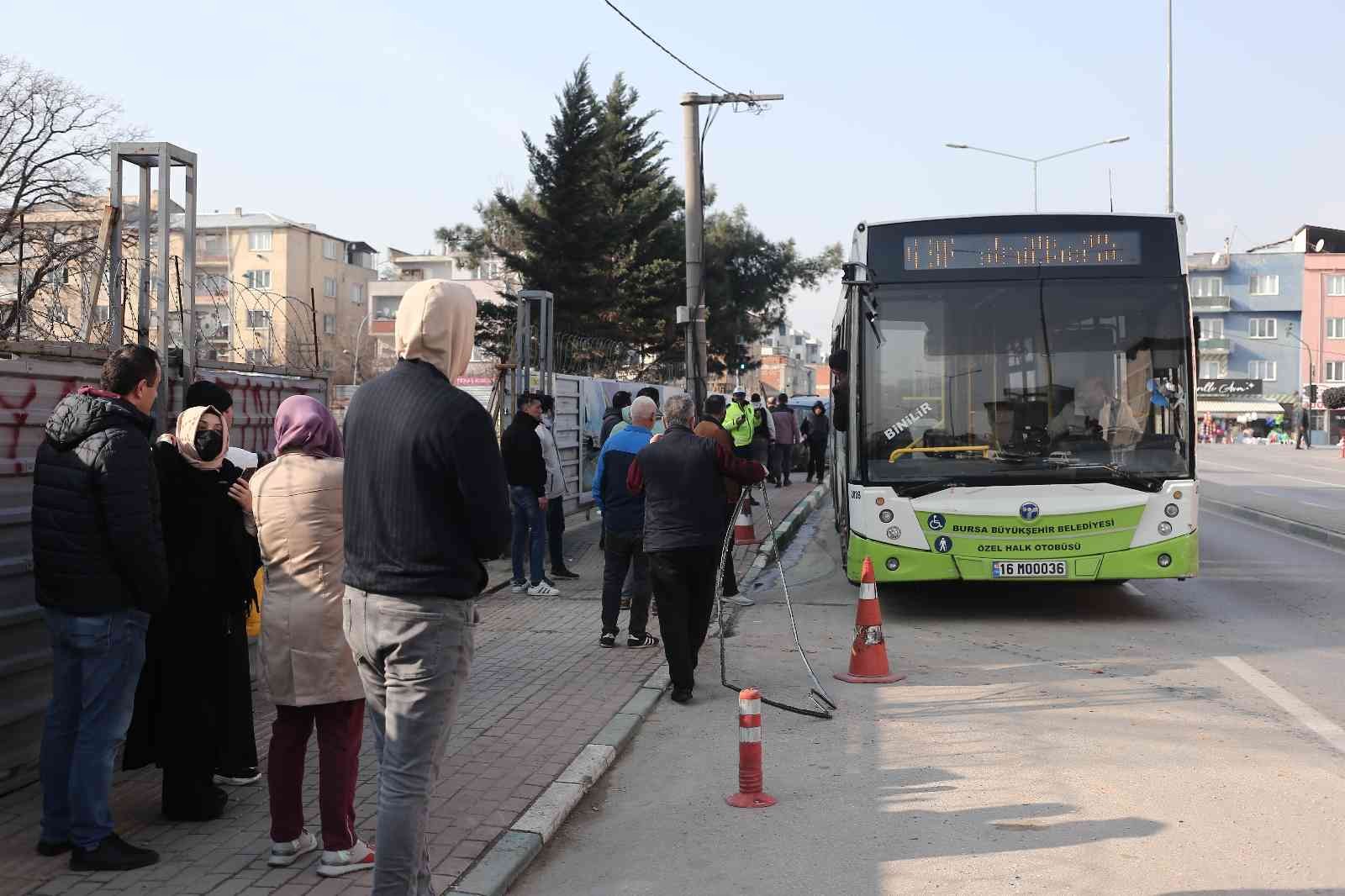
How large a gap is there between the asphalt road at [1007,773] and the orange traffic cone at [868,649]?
166 mm

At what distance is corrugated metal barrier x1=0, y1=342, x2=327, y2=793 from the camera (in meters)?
5.62

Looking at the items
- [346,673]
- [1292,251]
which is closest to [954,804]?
[346,673]

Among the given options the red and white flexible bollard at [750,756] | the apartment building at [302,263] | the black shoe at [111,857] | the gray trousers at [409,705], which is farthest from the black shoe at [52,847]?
the apartment building at [302,263]

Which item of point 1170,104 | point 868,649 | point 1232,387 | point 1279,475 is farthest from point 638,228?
point 1232,387

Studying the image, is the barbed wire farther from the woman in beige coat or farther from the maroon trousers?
the maroon trousers

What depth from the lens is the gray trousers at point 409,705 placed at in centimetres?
392

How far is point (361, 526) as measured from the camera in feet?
13.1

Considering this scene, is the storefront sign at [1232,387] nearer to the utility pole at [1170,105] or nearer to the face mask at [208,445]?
the utility pole at [1170,105]

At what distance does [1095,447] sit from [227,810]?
7610mm

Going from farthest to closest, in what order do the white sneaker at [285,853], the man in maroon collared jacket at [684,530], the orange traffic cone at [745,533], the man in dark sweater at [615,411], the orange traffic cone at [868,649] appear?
the orange traffic cone at [745,533], the man in dark sweater at [615,411], the orange traffic cone at [868,649], the man in maroon collared jacket at [684,530], the white sneaker at [285,853]

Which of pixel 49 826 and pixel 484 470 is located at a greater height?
pixel 484 470

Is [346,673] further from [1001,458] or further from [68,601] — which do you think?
[1001,458]

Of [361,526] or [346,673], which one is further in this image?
[346,673]

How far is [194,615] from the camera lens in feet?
17.5
